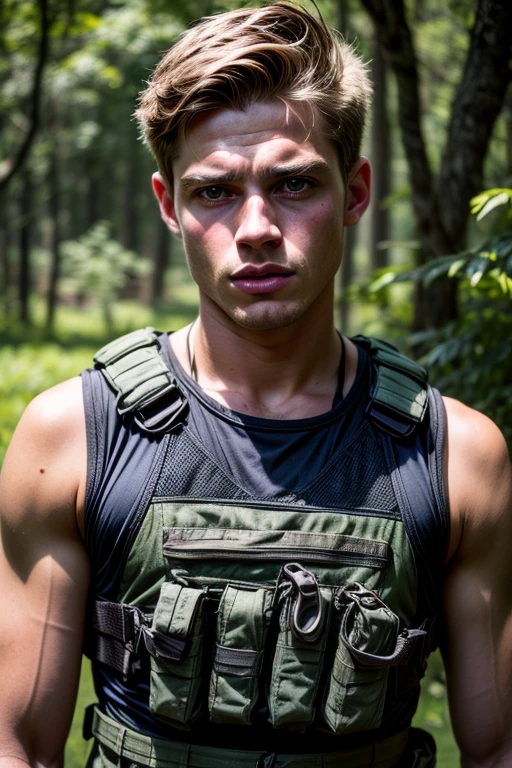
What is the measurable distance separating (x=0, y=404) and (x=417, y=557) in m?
6.45

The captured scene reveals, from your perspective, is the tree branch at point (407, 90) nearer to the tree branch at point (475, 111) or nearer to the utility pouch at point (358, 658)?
the tree branch at point (475, 111)

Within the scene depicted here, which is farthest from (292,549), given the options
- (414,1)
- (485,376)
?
(414,1)

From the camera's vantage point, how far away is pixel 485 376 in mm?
3426

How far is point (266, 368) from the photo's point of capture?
237 centimetres

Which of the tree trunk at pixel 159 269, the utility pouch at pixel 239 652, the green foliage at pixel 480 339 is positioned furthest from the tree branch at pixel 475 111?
the tree trunk at pixel 159 269

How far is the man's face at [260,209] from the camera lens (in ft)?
7.06

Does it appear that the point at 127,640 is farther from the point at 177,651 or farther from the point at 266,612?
the point at 266,612

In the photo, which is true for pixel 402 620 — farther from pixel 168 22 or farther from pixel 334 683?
pixel 168 22

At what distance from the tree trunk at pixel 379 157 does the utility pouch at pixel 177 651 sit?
1051 centimetres

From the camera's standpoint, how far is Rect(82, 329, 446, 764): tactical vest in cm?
206

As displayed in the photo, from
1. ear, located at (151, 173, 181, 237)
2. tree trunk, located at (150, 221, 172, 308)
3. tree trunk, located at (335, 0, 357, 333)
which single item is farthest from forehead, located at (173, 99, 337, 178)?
tree trunk, located at (150, 221, 172, 308)

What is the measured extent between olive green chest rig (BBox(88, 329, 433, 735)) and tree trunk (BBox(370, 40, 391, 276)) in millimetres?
10371

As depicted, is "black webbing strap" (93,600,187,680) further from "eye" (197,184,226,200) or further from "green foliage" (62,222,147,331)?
"green foliage" (62,222,147,331)

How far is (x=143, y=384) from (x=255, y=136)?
2.12 ft
